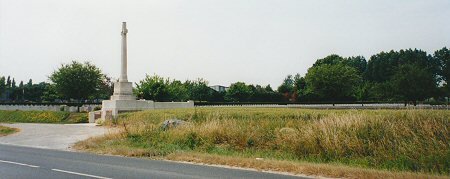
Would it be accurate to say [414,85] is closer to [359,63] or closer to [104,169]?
[104,169]

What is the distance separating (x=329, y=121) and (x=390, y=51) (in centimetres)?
10152

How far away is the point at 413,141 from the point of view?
1261cm

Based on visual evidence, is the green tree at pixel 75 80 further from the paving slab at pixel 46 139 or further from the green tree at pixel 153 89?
the paving slab at pixel 46 139

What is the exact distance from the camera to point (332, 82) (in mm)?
56625

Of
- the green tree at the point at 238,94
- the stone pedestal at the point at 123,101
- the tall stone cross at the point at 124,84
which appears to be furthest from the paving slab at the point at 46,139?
the green tree at the point at 238,94

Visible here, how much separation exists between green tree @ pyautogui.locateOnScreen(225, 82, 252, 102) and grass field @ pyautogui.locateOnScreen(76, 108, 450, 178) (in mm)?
45928

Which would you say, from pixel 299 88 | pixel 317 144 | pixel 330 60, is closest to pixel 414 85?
pixel 299 88

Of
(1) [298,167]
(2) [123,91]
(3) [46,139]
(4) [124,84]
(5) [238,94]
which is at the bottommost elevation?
(1) [298,167]

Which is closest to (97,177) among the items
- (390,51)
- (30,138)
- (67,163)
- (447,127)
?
(67,163)

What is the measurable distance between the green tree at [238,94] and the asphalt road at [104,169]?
51.3 m

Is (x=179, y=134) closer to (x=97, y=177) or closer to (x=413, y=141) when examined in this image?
(x=97, y=177)

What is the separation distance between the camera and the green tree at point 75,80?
153ft

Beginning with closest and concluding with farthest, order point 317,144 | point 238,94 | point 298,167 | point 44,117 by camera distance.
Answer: point 298,167
point 317,144
point 44,117
point 238,94

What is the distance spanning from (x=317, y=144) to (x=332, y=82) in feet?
147
